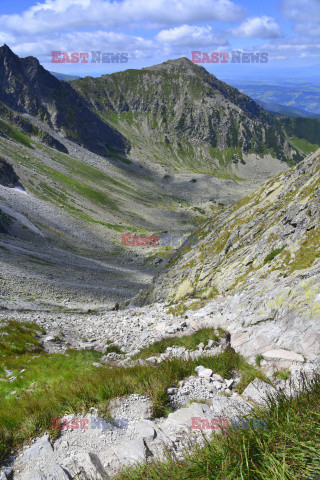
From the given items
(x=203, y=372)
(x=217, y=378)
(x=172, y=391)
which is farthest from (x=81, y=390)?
(x=217, y=378)

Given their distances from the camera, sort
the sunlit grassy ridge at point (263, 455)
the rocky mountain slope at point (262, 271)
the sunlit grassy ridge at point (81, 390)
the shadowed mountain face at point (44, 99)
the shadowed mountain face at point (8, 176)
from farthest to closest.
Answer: the shadowed mountain face at point (44, 99) < the shadowed mountain face at point (8, 176) < the rocky mountain slope at point (262, 271) < the sunlit grassy ridge at point (81, 390) < the sunlit grassy ridge at point (263, 455)

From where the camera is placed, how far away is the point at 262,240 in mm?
20703

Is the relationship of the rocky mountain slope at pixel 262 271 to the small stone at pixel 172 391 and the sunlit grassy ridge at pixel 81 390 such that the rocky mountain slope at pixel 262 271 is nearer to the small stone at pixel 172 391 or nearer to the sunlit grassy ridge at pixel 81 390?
the sunlit grassy ridge at pixel 81 390

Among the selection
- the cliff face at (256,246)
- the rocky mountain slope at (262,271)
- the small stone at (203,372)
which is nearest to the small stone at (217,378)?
the small stone at (203,372)

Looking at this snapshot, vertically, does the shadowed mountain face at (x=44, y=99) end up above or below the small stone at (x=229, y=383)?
above

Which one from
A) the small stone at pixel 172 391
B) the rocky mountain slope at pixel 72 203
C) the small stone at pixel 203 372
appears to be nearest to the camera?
the small stone at pixel 172 391

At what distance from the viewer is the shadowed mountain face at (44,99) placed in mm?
171125

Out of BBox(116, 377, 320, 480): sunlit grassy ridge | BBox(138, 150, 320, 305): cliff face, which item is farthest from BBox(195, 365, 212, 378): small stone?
BBox(138, 150, 320, 305): cliff face

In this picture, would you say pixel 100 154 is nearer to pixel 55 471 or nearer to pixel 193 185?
pixel 193 185

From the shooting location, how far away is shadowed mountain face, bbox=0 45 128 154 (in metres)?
171

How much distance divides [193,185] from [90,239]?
355 ft

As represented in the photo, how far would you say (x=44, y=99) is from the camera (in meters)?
185

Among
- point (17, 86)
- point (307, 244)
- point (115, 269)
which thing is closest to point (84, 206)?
point (115, 269)

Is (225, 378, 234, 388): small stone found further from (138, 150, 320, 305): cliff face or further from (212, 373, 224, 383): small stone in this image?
(138, 150, 320, 305): cliff face
